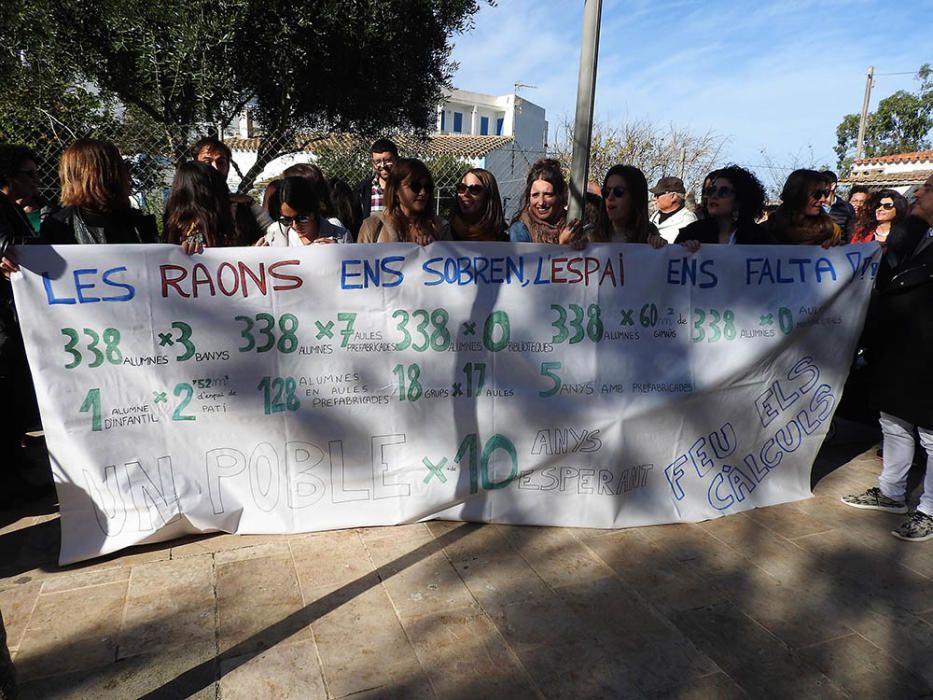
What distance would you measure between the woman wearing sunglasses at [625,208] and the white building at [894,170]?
2065 centimetres

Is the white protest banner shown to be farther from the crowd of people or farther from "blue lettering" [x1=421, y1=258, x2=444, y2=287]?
the crowd of people

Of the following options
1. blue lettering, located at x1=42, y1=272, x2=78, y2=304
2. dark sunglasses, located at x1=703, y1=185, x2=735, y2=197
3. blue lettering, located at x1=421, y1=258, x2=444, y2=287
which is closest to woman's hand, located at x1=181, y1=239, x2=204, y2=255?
blue lettering, located at x1=42, y1=272, x2=78, y2=304

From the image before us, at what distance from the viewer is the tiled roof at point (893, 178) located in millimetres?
21047

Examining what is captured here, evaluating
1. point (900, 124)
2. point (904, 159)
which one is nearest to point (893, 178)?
point (904, 159)

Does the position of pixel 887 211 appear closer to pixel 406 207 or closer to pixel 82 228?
pixel 406 207

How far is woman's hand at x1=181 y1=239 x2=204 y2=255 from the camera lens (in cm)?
297

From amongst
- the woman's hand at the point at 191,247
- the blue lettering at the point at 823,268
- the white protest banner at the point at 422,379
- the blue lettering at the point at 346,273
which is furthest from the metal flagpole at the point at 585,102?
the woman's hand at the point at 191,247

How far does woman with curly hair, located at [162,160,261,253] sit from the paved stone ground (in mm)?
1452

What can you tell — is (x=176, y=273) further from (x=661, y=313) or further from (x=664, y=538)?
(x=664, y=538)

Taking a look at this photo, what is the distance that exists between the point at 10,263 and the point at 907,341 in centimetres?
420

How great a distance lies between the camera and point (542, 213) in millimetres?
3799

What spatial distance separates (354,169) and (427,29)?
2162mm

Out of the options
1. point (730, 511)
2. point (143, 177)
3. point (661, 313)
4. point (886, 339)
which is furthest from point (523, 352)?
point (143, 177)

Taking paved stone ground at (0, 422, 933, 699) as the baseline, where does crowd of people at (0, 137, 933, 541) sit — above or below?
above
